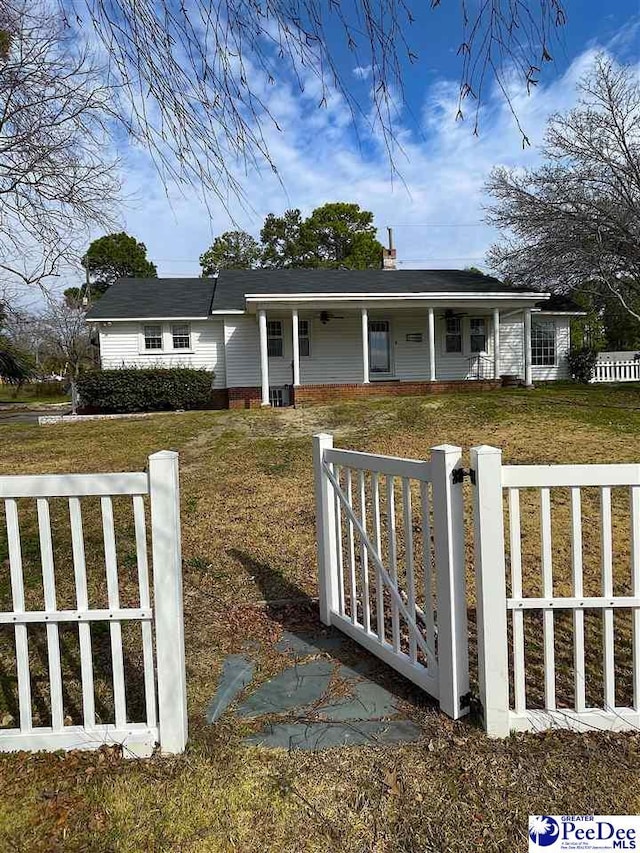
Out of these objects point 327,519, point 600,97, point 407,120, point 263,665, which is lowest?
point 263,665

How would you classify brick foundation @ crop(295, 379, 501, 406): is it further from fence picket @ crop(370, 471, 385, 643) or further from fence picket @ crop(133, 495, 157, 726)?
fence picket @ crop(133, 495, 157, 726)

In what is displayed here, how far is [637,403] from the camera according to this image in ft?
39.9

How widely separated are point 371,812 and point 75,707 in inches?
60.8

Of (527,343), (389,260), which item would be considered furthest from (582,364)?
(389,260)

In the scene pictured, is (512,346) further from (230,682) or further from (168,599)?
(168,599)

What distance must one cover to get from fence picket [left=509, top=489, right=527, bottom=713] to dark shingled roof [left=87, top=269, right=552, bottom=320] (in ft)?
50.2

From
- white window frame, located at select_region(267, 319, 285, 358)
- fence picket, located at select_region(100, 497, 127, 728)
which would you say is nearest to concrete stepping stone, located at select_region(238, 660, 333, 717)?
fence picket, located at select_region(100, 497, 127, 728)

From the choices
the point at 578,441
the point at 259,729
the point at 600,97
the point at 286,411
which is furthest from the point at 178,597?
the point at 600,97

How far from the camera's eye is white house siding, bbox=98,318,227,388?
17.0 meters

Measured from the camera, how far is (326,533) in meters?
3.36

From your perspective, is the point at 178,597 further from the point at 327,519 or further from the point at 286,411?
the point at 286,411

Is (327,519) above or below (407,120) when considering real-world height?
below

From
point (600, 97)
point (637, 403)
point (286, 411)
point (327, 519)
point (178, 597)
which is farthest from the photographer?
point (600, 97)

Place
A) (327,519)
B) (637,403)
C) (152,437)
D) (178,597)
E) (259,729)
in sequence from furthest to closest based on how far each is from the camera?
1. (637,403)
2. (152,437)
3. (327,519)
4. (259,729)
5. (178,597)
